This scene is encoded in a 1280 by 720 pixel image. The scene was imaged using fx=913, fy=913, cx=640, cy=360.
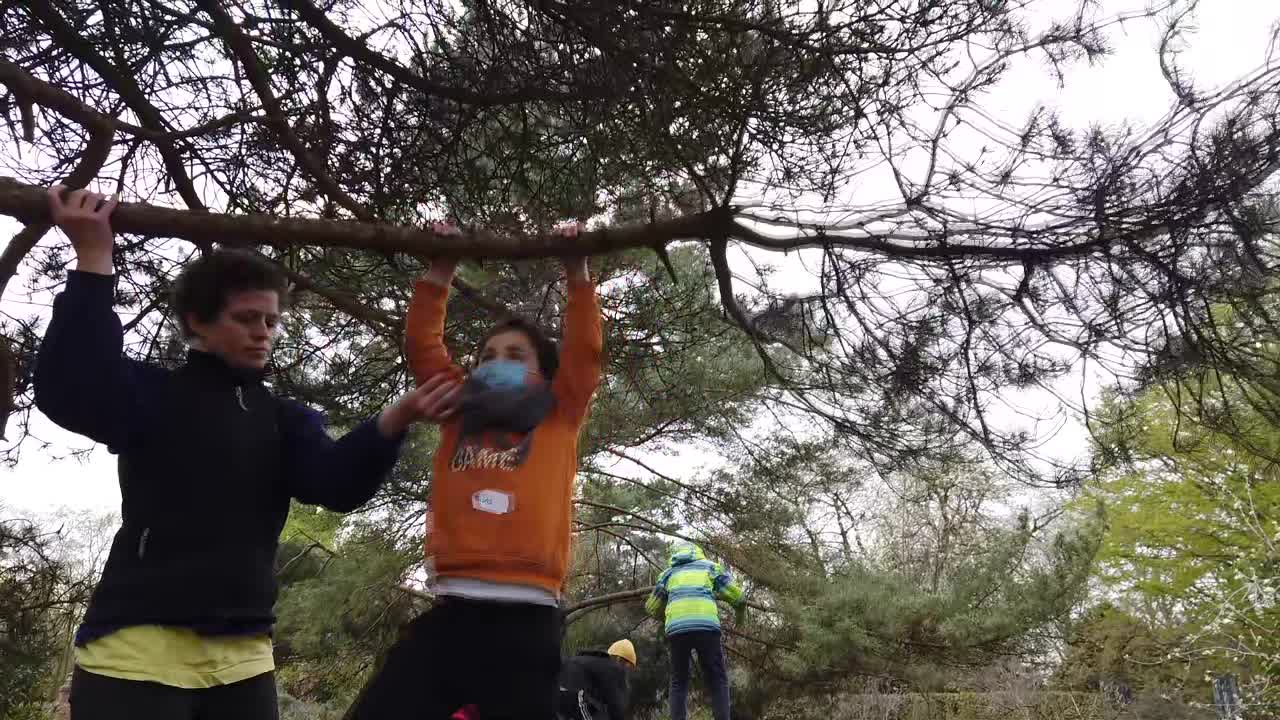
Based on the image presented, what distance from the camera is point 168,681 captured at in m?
1.24

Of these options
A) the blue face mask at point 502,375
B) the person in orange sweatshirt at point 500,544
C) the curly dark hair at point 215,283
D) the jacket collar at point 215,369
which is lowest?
the person in orange sweatshirt at point 500,544

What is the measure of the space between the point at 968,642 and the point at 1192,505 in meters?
4.78

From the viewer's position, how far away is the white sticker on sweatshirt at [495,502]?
61.8 inches

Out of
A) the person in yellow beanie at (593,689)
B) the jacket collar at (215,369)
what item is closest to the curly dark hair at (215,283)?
the jacket collar at (215,369)

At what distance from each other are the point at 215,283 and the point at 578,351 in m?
0.63

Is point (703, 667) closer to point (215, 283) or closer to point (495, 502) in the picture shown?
point (495, 502)

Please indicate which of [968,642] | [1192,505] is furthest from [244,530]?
[1192,505]

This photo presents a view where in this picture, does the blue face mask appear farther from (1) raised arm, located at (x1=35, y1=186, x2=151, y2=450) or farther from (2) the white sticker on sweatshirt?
(1) raised arm, located at (x1=35, y1=186, x2=151, y2=450)

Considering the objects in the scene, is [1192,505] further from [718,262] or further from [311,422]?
[311,422]

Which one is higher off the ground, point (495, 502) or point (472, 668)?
point (495, 502)

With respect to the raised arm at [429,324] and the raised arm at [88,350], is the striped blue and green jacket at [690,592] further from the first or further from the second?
the raised arm at [88,350]

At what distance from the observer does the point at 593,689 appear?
14.3ft

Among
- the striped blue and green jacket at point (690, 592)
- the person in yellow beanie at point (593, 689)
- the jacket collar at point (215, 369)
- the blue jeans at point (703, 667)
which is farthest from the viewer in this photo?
the blue jeans at point (703, 667)

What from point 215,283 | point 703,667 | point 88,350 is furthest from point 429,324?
point 703,667
